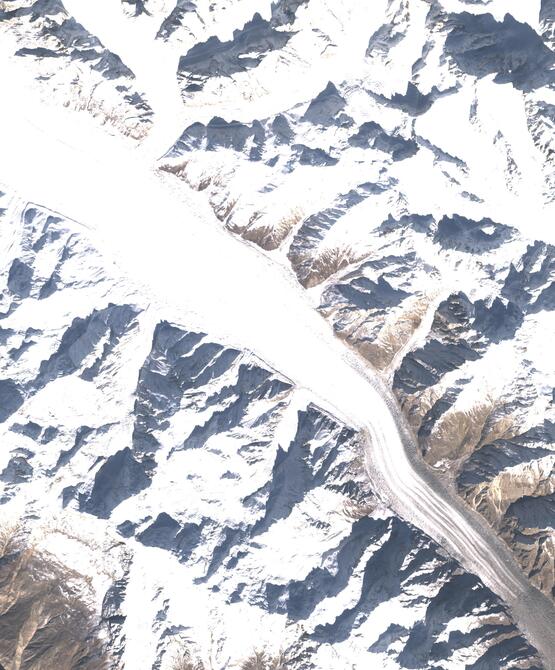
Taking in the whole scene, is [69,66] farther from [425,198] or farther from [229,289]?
[425,198]

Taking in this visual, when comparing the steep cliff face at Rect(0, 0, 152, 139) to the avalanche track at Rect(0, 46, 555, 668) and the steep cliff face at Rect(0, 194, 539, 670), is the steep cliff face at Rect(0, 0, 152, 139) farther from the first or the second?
the steep cliff face at Rect(0, 194, 539, 670)

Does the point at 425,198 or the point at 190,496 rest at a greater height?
the point at 425,198

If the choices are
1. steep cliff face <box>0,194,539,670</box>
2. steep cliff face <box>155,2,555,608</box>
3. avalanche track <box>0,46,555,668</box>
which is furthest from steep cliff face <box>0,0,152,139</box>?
steep cliff face <box>0,194,539,670</box>

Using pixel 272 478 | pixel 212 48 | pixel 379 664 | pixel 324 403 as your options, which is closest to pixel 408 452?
pixel 324 403

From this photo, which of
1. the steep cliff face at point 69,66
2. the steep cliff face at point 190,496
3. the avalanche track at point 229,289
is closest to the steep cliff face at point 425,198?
the avalanche track at point 229,289

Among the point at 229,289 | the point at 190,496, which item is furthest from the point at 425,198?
the point at 190,496

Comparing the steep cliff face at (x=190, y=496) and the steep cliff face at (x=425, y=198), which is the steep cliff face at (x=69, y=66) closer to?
the steep cliff face at (x=425, y=198)
